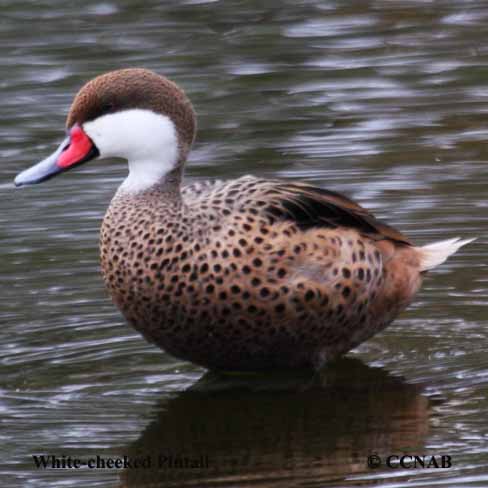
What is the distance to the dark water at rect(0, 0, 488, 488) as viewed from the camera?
6746mm

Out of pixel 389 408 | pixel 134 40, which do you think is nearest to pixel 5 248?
pixel 389 408

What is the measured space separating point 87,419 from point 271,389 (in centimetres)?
88

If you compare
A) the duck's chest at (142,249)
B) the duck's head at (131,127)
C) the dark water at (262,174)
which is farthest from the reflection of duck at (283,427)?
the duck's head at (131,127)

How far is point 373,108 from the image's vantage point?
1146 cm

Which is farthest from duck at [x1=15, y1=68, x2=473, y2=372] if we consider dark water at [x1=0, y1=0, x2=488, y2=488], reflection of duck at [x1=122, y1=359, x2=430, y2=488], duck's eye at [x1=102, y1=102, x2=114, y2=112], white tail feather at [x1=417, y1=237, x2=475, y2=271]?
white tail feather at [x1=417, y1=237, x2=475, y2=271]

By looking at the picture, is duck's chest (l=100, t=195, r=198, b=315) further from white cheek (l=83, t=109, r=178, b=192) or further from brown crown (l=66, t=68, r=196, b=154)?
brown crown (l=66, t=68, r=196, b=154)

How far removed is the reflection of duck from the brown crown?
3.79ft

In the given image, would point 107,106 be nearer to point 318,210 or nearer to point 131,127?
point 131,127

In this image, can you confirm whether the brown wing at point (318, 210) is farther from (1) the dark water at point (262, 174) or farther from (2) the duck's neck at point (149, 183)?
(1) the dark water at point (262, 174)

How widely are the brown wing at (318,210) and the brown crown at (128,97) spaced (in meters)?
0.51

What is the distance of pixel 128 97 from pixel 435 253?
1.67 metres

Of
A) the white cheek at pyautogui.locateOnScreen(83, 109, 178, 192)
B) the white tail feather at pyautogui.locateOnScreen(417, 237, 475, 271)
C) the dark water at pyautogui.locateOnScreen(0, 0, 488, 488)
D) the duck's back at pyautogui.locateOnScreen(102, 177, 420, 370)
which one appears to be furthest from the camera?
the white tail feather at pyautogui.locateOnScreen(417, 237, 475, 271)

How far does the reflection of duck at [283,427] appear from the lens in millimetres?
6492

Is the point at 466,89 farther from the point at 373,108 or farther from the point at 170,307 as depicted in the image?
the point at 170,307
